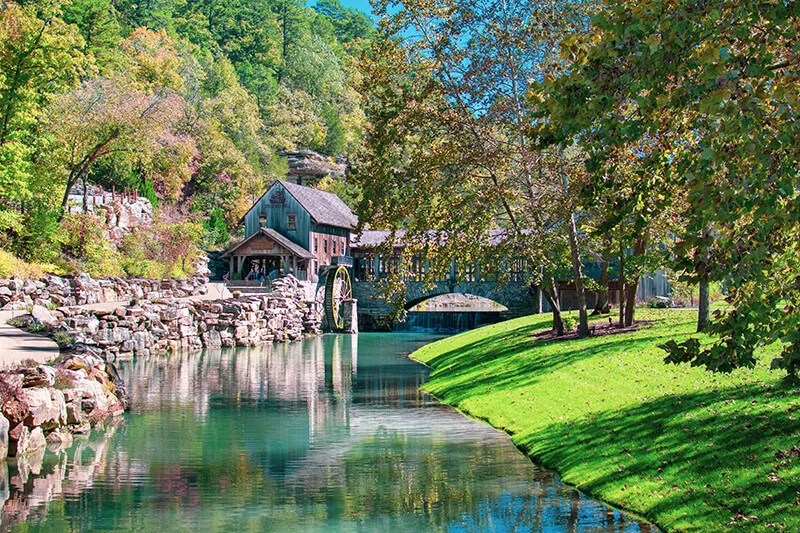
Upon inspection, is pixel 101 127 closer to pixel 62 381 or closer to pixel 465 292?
pixel 465 292

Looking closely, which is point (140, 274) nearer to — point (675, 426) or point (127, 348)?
point (127, 348)

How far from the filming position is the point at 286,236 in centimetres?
6362

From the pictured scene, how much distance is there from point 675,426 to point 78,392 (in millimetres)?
12509

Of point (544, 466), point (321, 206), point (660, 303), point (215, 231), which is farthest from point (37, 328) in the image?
point (215, 231)

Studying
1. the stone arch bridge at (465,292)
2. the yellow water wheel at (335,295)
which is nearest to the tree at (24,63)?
the stone arch bridge at (465,292)

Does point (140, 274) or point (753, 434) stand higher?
point (140, 274)

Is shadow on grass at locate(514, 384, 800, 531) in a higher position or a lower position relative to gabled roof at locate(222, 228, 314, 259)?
lower

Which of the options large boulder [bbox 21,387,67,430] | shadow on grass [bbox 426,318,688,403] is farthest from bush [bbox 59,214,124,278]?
large boulder [bbox 21,387,67,430]

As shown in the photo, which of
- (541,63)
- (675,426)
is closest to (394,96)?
(541,63)

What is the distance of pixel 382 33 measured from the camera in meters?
25.7

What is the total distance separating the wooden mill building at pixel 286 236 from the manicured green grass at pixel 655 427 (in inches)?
1464

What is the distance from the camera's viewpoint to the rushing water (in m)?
12.8

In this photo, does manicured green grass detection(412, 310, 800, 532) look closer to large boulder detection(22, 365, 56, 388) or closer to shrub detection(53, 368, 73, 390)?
shrub detection(53, 368, 73, 390)

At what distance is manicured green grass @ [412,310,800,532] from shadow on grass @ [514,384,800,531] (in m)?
0.02
